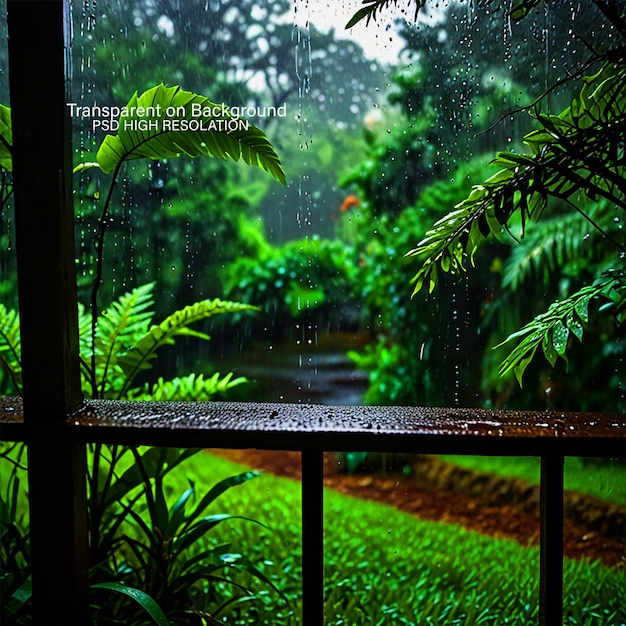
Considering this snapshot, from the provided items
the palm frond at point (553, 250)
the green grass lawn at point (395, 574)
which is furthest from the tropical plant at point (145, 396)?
the palm frond at point (553, 250)

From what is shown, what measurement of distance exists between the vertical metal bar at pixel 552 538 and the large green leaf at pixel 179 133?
2.79ft

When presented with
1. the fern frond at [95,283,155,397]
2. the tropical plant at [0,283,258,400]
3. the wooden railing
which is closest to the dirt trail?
the tropical plant at [0,283,258,400]

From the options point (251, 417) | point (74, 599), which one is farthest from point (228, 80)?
point (74, 599)

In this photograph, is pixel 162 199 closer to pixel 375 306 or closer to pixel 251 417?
pixel 375 306

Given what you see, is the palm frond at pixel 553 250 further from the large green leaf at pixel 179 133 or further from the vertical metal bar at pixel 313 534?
the vertical metal bar at pixel 313 534

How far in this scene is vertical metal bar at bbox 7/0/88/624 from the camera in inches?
43.4

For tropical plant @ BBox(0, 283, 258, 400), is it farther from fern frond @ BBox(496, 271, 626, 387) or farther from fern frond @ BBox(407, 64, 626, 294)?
fern frond @ BBox(496, 271, 626, 387)

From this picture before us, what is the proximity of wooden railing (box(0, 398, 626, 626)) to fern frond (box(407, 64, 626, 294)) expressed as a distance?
1.27 ft

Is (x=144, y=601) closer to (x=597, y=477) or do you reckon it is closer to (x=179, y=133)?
(x=179, y=133)

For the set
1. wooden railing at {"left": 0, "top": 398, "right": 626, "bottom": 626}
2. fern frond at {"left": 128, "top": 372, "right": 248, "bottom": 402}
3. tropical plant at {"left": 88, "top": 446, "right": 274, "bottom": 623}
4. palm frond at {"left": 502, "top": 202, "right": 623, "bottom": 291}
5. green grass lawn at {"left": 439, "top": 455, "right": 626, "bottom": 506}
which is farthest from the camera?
palm frond at {"left": 502, "top": 202, "right": 623, "bottom": 291}

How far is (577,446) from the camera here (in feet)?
3.26

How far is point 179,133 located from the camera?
4.70ft

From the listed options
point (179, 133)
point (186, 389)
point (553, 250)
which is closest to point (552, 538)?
point (179, 133)

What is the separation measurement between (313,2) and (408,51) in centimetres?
54
